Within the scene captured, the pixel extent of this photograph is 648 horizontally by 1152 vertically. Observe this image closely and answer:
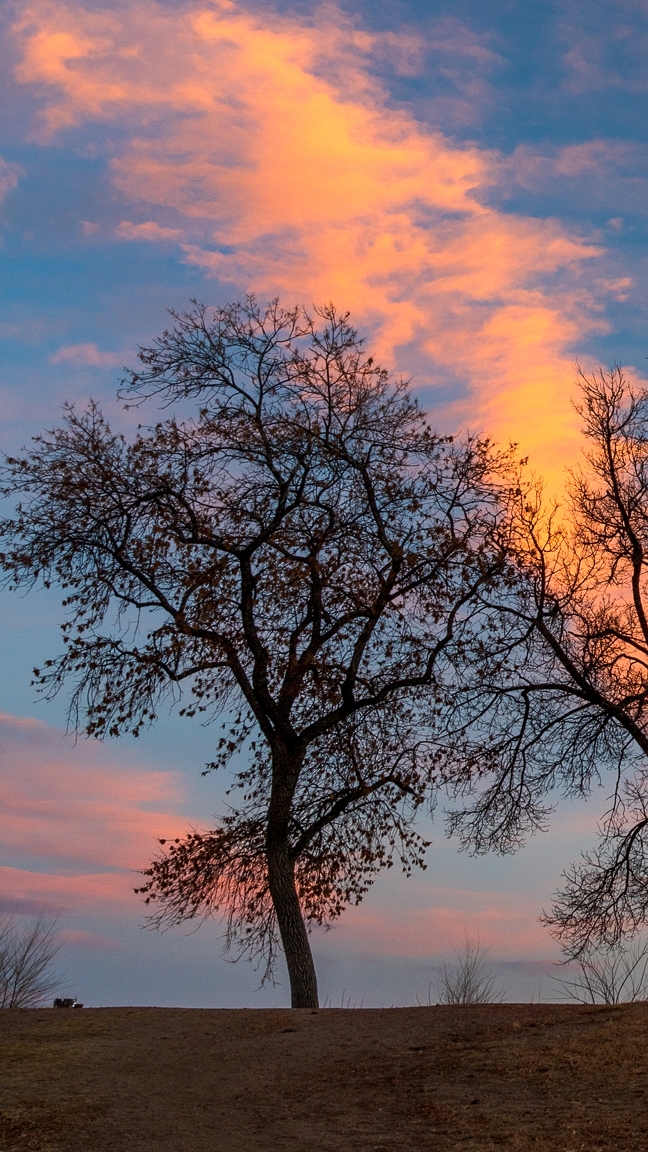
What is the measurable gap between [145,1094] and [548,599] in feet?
34.6

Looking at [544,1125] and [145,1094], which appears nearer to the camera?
[544,1125]

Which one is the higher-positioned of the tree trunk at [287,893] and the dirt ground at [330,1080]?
the tree trunk at [287,893]

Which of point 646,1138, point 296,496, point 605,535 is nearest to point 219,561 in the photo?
point 296,496

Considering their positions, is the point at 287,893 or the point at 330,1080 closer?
the point at 330,1080

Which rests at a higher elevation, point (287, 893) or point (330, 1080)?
point (287, 893)

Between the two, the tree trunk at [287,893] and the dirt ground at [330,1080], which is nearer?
the dirt ground at [330,1080]

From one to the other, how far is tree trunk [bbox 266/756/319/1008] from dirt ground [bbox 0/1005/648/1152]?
227 cm

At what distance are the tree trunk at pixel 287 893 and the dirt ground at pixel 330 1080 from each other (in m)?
2.27

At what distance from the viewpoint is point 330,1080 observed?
11141 millimetres

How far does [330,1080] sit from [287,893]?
19.5ft

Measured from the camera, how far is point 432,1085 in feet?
34.9

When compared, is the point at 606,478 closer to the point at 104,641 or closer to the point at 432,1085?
the point at 104,641

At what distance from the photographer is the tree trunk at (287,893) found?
54.2 feet

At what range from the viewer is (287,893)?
17047mm
